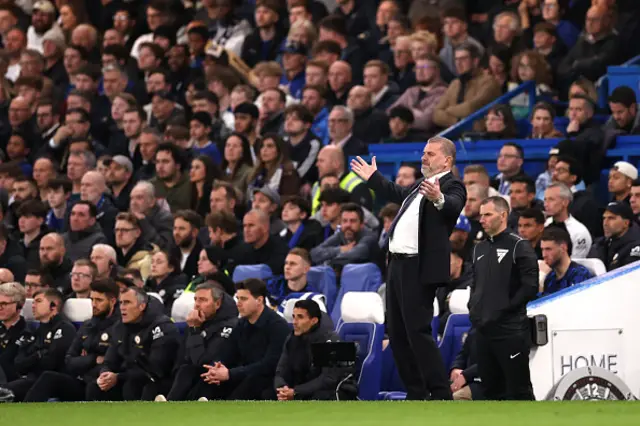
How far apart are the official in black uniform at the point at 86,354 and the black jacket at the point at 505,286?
14.7 ft

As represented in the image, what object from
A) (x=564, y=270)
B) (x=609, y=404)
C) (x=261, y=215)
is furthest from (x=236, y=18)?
(x=609, y=404)

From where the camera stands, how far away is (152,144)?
59.2 ft

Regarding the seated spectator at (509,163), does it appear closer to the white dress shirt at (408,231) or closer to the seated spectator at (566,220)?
the seated spectator at (566,220)

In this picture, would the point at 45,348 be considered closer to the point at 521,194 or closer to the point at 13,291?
the point at 13,291

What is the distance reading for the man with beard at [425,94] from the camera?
55.3 feet

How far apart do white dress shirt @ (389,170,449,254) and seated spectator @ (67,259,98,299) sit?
5539mm

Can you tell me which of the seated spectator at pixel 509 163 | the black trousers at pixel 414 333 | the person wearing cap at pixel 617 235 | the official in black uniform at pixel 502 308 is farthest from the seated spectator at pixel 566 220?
the black trousers at pixel 414 333

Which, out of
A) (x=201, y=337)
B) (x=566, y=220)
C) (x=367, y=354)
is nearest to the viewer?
(x=367, y=354)

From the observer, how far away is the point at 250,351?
13.0m

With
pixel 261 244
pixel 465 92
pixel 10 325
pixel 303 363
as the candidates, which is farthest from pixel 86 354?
pixel 465 92

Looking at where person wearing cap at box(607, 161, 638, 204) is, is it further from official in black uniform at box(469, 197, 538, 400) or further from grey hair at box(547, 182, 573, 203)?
official in black uniform at box(469, 197, 538, 400)

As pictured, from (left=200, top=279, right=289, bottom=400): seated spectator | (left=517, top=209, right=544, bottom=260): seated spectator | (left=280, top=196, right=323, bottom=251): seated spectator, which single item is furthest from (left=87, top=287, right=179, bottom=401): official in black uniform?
(left=517, top=209, right=544, bottom=260): seated spectator

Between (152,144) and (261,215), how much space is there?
3737 mm

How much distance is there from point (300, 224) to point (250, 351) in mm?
2389
